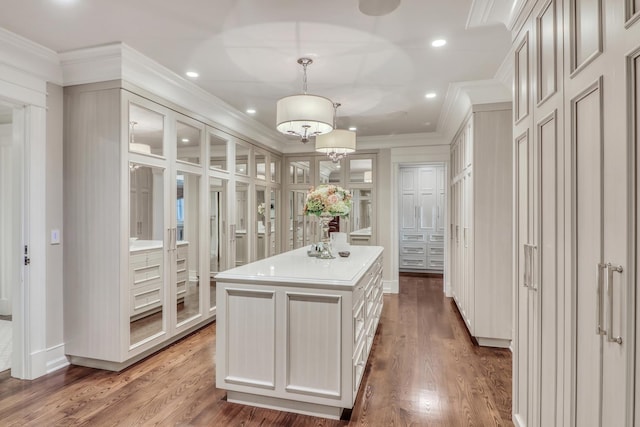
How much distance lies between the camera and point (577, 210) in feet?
4.36

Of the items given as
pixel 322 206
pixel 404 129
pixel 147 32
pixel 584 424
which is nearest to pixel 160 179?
pixel 147 32

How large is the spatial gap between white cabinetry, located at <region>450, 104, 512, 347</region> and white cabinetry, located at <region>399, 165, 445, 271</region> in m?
3.86

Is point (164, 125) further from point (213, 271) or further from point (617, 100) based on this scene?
point (617, 100)

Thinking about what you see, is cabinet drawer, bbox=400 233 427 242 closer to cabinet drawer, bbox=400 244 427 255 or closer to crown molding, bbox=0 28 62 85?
cabinet drawer, bbox=400 244 427 255

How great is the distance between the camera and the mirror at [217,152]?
4211 millimetres

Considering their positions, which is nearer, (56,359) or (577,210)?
(577,210)

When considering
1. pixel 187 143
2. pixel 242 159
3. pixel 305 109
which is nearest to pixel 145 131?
pixel 187 143

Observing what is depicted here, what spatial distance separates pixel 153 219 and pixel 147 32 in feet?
5.15

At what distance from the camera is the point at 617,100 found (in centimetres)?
105

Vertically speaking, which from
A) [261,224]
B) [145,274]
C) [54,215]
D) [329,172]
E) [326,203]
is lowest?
[145,274]

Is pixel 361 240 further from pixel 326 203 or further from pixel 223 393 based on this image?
pixel 223 393

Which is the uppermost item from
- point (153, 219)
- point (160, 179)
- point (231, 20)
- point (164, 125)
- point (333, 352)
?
point (231, 20)

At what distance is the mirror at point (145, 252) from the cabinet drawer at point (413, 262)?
5491 millimetres

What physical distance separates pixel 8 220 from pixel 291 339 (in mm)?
4363
